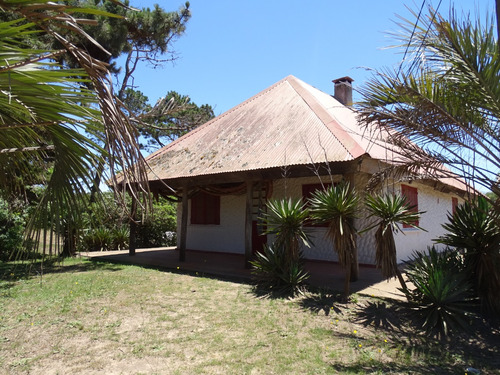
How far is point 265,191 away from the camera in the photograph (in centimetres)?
1157

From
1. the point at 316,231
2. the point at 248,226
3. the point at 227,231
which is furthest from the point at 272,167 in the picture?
the point at 227,231

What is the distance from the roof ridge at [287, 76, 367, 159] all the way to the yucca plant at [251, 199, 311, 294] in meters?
1.68

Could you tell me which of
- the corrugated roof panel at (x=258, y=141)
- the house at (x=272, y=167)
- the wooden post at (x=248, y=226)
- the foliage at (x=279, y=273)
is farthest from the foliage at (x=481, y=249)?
the wooden post at (x=248, y=226)

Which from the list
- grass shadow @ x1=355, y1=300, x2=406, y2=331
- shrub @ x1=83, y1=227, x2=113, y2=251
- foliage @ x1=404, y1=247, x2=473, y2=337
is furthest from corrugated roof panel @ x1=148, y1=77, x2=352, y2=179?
shrub @ x1=83, y1=227, x2=113, y2=251

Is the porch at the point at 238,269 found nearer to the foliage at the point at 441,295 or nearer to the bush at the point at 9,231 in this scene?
the foliage at the point at 441,295

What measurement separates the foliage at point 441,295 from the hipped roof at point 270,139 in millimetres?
2540

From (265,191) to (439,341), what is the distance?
721 cm

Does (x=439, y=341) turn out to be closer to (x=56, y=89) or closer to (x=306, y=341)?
→ (x=306, y=341)

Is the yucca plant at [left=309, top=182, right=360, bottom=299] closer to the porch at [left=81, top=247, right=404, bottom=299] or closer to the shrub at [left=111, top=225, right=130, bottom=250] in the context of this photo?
the porch at [left=81, top=247, right=404, bottom=299]

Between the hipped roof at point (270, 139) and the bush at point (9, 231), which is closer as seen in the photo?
the hipped roof at point (270, 139)

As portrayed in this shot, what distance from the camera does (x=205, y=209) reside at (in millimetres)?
14195

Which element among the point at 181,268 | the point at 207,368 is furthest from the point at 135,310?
the point at 181,268

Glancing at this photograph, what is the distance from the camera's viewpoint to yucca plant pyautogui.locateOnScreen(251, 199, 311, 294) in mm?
7285

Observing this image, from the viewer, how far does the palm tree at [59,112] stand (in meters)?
1.60
